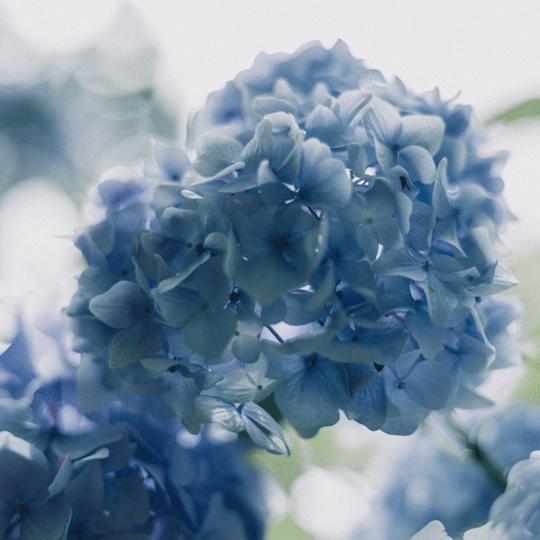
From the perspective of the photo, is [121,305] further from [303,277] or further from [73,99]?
[73,99]

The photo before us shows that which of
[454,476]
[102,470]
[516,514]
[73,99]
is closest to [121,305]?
[102,470]

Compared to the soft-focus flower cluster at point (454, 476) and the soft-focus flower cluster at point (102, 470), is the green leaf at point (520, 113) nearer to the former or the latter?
the soft-focus flower cluster at point (454, 476)

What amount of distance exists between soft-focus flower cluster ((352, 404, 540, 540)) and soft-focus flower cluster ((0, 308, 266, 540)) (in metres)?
0.17

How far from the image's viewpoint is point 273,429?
1.76 ft

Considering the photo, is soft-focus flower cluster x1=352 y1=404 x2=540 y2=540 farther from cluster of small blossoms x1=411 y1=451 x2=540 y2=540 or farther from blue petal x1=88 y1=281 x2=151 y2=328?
blue petal x1=88 y1=281 x2=151 y2=328

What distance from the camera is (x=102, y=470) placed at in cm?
55

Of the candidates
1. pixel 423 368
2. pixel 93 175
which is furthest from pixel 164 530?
pixel 93 175

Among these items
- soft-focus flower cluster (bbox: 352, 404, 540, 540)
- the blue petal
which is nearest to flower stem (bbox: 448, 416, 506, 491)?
soft-focus flower cluster (bbox: 352, 404, 540, 540)

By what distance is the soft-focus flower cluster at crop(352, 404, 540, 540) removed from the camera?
706 mm

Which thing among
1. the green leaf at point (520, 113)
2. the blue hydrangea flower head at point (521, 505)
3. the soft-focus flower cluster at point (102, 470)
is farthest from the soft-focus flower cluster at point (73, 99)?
the blue hydrangea flower head at point (521, 505)

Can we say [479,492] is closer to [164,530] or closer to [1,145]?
[164,530]

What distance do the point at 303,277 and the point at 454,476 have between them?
336 mm

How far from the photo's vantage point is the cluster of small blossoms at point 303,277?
0.48 m

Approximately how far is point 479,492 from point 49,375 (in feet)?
1.07
